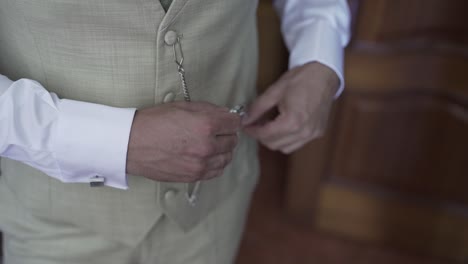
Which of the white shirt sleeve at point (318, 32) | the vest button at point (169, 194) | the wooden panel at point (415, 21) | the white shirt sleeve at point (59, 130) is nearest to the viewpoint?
the white shirt sleeve at point (59, 130)

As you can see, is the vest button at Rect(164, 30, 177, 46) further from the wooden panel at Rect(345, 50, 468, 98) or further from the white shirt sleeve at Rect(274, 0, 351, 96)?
the wooden panel at Rect(345, 50, 468, 98)

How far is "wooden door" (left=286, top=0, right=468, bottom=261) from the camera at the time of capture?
1275 mm

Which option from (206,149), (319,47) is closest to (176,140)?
(206,149)

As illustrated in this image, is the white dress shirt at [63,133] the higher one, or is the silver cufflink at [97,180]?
the white dress shirt at [63,133]

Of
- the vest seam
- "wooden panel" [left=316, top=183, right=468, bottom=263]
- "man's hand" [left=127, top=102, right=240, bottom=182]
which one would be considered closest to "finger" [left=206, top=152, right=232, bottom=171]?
"man's hand" [left=127, top=102, right=240, bottom=182]

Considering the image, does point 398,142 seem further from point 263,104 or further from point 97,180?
point 97,180

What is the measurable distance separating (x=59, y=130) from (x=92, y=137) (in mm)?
38

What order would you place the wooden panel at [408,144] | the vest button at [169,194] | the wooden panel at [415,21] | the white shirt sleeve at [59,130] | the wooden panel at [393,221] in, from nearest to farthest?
1. the white shirt sleeve at [59,130]
2. the vest button at [169,194]
3. the wooden panel at [415,21]
4. the wooden panel at [408,144]
5. the wooden panel at [393,221]

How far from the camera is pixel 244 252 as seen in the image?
165 centimetres

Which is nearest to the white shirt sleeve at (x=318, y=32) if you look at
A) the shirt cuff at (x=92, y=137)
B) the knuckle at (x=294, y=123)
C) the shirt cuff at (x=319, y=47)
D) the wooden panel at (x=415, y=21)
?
the shirt cuff at (x=319, y=47)

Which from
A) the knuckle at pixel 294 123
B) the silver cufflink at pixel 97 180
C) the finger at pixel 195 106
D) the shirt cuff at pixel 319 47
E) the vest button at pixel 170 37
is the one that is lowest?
the silver cufflink at pixel 97 180

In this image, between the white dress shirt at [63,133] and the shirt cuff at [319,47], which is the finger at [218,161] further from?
the shirt cuff at [319,47]

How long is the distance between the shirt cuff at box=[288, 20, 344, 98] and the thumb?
0.20 feet

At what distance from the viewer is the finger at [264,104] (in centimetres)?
76
